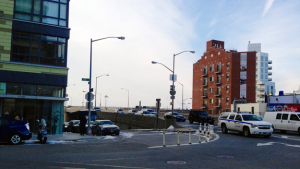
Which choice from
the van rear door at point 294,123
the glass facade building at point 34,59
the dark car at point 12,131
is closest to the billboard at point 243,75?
the van rear door at point 294,123

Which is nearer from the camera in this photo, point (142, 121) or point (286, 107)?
→ point (142, 121)

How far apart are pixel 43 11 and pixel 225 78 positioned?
2362 inches

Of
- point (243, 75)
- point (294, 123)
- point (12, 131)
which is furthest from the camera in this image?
point (243, 75)

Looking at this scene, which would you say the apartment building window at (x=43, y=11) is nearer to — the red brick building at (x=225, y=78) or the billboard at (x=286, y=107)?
the billboard at (x=286, y=107)

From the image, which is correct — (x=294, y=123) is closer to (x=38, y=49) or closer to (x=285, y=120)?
(x=285, y=120)

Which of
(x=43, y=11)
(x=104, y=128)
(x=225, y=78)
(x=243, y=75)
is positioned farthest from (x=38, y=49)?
(x=243, y=75)

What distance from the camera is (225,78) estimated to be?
76.9 meters

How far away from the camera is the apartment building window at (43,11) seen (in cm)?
2378

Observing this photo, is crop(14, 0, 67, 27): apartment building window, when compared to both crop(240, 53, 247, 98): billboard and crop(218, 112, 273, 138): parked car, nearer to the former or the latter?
crop(218, 112, 273, 138): parked car

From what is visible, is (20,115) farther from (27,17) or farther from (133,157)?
(133,157)

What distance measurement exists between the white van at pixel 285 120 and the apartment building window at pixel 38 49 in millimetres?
19943

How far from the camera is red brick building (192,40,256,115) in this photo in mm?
74938

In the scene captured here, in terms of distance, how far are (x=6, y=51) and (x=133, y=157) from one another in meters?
16.0

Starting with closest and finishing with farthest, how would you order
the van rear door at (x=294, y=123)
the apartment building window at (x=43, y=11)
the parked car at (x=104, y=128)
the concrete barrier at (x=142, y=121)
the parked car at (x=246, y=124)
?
the parked car at (x=246, y=124)
the apartment building window at (x=43, y=11)
the van rear door at (x=294, y=123)
the parked car at (x=104, y=128)
the concrete barrier at (x=142, y=121)
